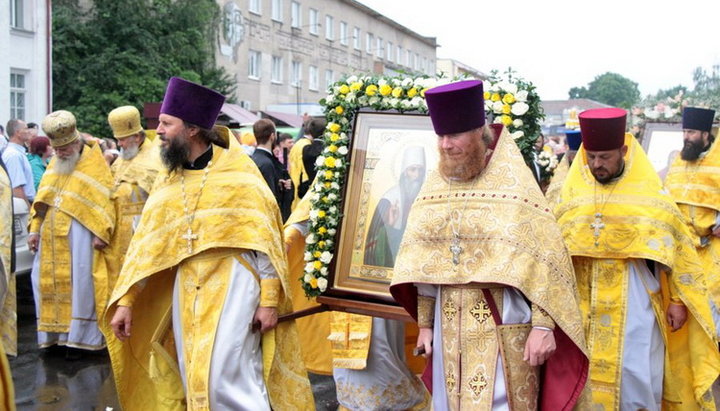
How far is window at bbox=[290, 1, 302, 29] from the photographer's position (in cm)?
4441

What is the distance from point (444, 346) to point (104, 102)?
24.3 metres

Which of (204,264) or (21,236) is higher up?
(204,264)

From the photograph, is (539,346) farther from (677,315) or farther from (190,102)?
(190,102)

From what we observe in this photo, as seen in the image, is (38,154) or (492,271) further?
(38,154)

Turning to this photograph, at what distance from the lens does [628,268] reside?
18.1 ft

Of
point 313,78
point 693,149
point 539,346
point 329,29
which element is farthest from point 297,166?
point 329,29

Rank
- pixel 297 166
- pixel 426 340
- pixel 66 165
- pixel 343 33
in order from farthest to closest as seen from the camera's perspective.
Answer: pixel 343 33 → pixel 297 166 → pixel 66 165 → pixel 426 340

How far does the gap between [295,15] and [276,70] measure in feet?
10.3

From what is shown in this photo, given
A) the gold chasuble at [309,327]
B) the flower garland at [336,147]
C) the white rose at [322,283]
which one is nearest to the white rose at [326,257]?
the flower garland at [336,147]

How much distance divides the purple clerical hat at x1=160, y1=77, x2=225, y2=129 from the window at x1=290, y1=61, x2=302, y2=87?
4013 centimetres

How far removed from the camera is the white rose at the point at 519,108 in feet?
17.1

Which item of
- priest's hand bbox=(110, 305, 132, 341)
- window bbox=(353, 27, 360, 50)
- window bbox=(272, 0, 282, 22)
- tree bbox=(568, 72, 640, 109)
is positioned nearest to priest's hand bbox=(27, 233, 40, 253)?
priest's hand bbox=(110, 305, 132, 341)

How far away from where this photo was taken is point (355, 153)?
219 inches

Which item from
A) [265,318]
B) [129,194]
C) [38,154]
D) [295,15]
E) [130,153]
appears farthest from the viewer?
[295,15]
